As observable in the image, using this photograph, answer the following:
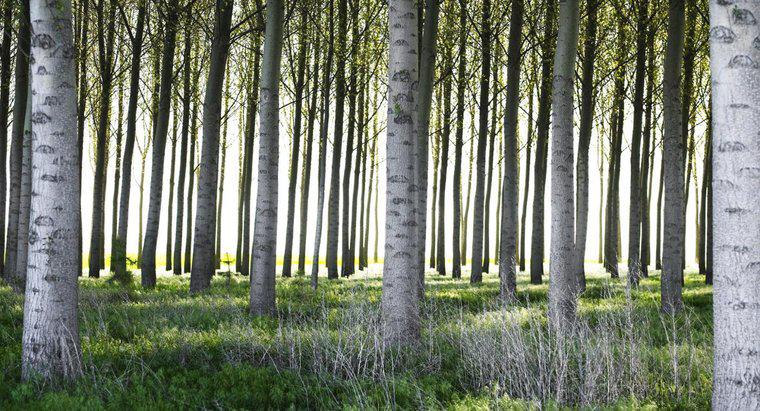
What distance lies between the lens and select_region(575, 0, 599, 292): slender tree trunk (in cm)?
1470

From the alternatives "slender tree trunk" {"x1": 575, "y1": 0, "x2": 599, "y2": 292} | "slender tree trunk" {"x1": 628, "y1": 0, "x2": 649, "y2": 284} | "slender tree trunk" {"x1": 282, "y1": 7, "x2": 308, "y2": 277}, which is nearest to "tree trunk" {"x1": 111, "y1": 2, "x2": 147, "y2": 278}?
"slender tree trunk" {"x1": 282, "y1": 7, "x2": 308, "y2": 277}

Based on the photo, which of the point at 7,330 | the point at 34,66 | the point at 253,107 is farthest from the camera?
the point at 253,107

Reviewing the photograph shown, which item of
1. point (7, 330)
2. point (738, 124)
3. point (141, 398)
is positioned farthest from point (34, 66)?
point (738, 124)

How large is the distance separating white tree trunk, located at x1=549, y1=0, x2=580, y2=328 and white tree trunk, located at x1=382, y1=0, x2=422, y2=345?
91.8 inches

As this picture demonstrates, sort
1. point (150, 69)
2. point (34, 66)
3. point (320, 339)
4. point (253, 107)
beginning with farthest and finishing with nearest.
Result: point (150, 69), point (253, 107), point (320, 339), point (34, 66)

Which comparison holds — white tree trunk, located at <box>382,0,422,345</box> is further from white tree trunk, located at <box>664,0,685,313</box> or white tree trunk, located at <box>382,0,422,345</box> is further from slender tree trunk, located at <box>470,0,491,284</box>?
slender tree trunk, located at <box>470,0,491,284</box>

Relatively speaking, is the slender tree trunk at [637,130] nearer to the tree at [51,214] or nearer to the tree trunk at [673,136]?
the tree trunk at [673,136]

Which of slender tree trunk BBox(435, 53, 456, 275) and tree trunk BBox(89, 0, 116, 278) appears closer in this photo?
tree trunk BBox(89, 0, 116, 278)

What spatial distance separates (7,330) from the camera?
7918mm

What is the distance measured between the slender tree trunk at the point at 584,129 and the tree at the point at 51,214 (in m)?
10.5

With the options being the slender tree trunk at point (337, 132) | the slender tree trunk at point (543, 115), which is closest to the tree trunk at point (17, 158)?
the slender tree trunk at point (337, 132)

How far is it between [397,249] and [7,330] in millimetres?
5088

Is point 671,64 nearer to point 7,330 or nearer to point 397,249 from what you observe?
point 397,249

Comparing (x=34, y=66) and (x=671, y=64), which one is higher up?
(x=671, y=64)
